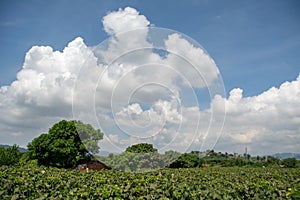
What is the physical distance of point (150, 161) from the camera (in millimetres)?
12734

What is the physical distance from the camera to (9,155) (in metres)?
41.6

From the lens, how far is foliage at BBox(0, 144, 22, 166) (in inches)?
1553

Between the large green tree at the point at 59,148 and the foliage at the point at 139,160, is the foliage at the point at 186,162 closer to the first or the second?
the large green tree at the point at 59,148

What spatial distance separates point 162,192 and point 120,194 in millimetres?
1451

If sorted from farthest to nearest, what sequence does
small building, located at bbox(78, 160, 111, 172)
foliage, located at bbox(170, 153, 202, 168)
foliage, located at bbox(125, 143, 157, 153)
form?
1. foliage, located at bbox(170, 153, 202, 168)
2. small building, located at bbox(78, 160, 111, 172)
3. foliage, located at bbox(125, 143, 157, 153)

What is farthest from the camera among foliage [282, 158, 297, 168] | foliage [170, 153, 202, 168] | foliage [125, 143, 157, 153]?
foliage [282, 158, 297, 168]

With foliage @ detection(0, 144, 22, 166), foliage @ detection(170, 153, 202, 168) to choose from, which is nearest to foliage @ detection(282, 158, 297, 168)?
foliage @ detection(170, 153, 202, 168)

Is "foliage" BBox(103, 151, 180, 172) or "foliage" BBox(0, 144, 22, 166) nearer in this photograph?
"foliage" BBox(103, 151, 180, 172)

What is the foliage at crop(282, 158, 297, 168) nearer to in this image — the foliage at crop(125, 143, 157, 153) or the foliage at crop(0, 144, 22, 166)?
the foliage at crop(0, 144, 22, 166)

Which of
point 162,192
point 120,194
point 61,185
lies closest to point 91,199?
point 120,194

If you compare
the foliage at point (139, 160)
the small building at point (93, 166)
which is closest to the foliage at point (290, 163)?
the small building at point (93, 166)

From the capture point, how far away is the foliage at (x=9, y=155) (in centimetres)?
3944

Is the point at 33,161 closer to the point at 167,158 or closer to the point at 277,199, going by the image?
the point at 167,158

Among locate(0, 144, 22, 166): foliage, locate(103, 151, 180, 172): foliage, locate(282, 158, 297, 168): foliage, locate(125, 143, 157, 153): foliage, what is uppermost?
locate(282, 158, 297, 168): foliage
